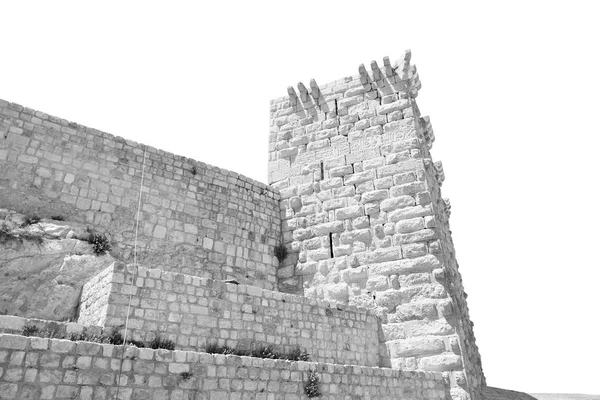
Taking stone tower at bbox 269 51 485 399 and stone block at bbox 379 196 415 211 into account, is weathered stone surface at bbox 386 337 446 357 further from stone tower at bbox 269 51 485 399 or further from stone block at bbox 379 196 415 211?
stone block at bbox 379 196 415 211

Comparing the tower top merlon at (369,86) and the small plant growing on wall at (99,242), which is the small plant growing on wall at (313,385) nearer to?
the small plant growing on wall at (99,242)

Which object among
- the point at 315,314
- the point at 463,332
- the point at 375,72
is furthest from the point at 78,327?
the point at 375,72

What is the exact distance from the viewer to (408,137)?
34.6 feet

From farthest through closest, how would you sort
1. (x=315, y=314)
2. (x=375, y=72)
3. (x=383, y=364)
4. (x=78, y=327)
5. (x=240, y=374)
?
(x=375, y=72)
(x=383, y=364)
(x=315, y=314)
(x=240, y=374)
(x=78, y=327)

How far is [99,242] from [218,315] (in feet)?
9.53

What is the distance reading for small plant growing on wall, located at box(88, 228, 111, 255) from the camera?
808cm

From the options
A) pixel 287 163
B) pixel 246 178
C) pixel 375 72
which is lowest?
pixel 246 178

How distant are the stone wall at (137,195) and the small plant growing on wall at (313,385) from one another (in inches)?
146

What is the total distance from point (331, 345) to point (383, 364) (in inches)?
57.4

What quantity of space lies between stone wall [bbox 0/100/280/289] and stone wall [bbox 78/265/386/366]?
2075 millimetres

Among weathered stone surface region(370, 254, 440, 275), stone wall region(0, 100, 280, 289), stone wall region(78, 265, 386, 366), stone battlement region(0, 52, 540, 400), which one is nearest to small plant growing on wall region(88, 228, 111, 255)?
stone battlement region(0, 52, 540, 400)

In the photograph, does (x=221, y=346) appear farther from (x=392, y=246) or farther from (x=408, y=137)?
(x=408, y=137)

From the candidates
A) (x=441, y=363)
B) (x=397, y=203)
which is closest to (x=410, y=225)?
(x=397, y=203)

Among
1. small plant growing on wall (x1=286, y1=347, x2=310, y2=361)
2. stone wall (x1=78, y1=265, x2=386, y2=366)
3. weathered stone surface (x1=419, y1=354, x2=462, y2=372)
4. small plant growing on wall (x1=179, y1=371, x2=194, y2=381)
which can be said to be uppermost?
stone wall (x1=78, y1=265, x2=386, y2=366)
